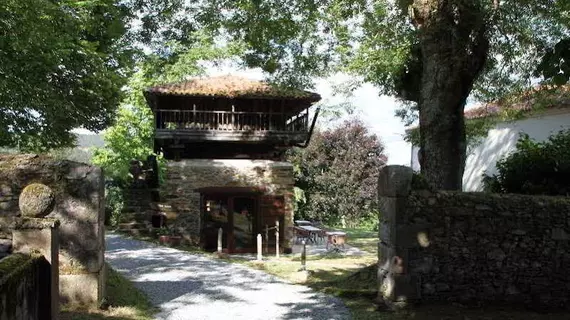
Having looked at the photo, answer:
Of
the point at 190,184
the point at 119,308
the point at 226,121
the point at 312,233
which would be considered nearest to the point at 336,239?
the point at 312,233

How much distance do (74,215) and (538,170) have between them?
26.0 feet

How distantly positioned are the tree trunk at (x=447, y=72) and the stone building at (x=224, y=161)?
9543 millimetres

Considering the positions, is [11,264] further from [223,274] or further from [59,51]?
[59,51]

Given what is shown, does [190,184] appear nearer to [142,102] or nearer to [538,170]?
[142,102]

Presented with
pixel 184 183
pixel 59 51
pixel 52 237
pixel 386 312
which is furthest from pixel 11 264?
pixel 184 183

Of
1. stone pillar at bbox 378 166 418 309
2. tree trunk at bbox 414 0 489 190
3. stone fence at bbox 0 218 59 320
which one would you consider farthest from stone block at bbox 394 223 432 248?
stone fence at bbox 0 218 59 320

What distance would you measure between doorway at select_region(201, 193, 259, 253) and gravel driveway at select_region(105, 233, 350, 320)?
198 inches

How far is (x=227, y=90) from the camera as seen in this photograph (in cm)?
1797

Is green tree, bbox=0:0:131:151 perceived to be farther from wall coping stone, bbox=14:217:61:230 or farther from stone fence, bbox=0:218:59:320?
stone fence, bbox=0:218:59:320

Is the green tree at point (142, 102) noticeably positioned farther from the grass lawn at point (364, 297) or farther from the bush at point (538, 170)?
the bush at point (538, 170)

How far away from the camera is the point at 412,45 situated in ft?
34.7

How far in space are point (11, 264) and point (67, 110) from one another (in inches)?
429

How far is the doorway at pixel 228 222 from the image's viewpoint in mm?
18172

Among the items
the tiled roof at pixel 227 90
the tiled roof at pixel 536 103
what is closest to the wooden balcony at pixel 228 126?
the tiled roof at pixel 227 90
